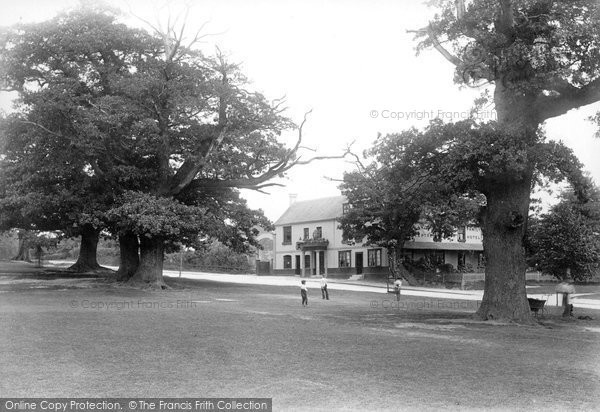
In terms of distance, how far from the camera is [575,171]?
62.8ft

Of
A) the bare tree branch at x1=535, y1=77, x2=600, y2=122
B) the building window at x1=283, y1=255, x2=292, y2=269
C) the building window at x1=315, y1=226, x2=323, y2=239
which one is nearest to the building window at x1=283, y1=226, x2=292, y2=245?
the building window at x1=283, y1=255, x2=292, y2=269

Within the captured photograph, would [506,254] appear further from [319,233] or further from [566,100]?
[319,233]

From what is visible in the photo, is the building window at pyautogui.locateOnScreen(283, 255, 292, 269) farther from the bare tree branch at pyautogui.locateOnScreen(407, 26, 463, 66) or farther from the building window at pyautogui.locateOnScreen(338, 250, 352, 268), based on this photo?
the bare tree branch at pyautogui.locateOnScreen(407, 26, 463, 66)

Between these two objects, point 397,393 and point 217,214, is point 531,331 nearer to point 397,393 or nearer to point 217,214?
point 397,393

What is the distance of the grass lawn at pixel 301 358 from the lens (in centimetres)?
830

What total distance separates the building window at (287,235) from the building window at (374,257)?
37.7 ft

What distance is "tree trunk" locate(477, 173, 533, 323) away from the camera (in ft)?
63.6

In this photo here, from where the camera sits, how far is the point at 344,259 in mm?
58656

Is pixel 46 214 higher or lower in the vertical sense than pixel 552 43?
lower

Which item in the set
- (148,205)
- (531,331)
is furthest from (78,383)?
(148,205)

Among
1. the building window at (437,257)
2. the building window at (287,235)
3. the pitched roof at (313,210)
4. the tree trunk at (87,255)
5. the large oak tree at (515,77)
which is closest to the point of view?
the large oak tree at (515,77)

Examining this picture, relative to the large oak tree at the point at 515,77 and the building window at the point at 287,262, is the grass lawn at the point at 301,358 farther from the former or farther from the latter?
the building window at the point at 287,262

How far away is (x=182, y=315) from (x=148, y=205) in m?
11.1

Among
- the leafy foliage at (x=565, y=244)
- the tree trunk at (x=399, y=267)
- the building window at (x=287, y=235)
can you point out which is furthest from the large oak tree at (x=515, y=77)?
the building window at (x=287, y=235)
